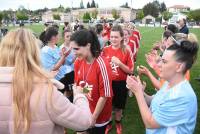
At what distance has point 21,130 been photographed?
2.26m

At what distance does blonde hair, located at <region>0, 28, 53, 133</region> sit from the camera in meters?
2.16

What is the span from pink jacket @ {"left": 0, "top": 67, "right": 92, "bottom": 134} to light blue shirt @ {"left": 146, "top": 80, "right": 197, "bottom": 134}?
68 centimetres

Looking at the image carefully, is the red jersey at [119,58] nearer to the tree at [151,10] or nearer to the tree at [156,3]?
the tree at [151,10]

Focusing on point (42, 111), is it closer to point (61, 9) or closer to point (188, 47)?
point (188, 47)

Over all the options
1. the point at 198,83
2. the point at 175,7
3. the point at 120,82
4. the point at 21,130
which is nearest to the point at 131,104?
the point at 120,82

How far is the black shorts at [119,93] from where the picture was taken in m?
5.41

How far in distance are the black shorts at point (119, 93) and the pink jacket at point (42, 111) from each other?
304cm

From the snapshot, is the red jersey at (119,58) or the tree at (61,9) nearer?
the red jersey at (119,58)

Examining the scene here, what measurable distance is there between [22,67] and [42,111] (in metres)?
0.34

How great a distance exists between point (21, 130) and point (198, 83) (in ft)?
29.2

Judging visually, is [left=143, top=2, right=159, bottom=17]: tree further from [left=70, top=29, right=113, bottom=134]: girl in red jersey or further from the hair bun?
the hair bun

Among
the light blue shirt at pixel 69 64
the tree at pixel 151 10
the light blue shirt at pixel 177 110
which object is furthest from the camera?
the tree at pixel 151 10

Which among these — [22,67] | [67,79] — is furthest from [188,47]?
[67,79]

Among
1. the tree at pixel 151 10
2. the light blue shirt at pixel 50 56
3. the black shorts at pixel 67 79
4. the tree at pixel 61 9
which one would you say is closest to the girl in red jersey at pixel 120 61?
the light blue shirt at pixel 50 56
